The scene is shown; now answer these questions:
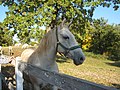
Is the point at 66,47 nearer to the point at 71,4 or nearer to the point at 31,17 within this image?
the point at 31,17

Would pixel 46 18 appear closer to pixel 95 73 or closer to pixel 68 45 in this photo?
pixel 95 73

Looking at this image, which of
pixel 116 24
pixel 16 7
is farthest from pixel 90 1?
pixel 116 24

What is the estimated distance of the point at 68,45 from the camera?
13.9 feet

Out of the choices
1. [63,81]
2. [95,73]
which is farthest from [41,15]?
[63,81]

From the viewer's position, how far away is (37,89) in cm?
454

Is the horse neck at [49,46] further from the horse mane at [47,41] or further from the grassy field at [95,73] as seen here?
the grassy field at [95,73]

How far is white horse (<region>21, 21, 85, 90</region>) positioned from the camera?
4153mm

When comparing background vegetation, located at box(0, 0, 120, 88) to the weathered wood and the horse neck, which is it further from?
the weathered wood

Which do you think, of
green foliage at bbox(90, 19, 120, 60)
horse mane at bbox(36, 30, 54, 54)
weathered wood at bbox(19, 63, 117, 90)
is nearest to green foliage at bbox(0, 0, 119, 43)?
horse mane at bbox(36, 30, 54, 54)

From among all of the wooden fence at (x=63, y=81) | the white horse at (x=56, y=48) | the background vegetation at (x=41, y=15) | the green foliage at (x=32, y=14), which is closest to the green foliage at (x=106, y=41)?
the background vegetation at (x=41, y=15)

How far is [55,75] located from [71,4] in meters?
12.6

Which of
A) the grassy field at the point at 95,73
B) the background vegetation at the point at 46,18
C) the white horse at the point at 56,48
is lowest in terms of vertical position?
the grassy field at the point at 95,73

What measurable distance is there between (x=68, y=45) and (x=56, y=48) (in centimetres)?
36

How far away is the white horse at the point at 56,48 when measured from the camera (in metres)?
4.15
